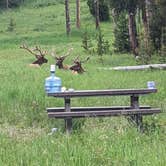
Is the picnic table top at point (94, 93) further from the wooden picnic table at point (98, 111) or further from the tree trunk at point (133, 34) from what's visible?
the tree trunk at point (133, 34)

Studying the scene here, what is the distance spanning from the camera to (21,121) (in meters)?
11.0

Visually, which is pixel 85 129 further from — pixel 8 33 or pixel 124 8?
pixel 8 33

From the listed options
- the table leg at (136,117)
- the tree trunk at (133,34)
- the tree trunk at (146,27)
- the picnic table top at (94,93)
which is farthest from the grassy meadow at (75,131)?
the tree trunk at (133,34)

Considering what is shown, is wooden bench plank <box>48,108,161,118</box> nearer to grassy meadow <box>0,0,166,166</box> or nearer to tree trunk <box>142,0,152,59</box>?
grassy meadow <box>0,0,166,166</box>

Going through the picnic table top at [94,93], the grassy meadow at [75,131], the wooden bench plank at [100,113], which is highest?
the picnic table top at [94,93]

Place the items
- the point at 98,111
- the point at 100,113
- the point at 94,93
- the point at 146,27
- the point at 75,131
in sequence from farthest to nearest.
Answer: the point at 146,27 < the point at 94,93 < the point at 98,111 < the point at 100,113 < the point at 75,131

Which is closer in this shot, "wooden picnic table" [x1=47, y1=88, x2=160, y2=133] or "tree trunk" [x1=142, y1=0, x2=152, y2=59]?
"wooden picnic table" [x1=47, y1=88, x2=160, y2=133]

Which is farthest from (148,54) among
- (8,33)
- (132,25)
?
(8,33)

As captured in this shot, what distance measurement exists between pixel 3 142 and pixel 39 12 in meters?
51.4

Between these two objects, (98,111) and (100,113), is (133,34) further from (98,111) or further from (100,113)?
(100,113)

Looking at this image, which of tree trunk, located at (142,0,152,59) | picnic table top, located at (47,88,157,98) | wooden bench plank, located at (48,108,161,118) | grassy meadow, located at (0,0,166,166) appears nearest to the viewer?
grassy meadow, located at (0,0,166,166)

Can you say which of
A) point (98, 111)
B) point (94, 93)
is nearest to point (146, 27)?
point (94, 93)

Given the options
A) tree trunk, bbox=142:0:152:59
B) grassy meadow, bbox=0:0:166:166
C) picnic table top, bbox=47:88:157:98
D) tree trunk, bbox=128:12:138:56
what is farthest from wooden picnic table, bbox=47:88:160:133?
tree trunk, bbox=128:12:138:56

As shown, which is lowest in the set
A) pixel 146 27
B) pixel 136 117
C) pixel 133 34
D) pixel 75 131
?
pixel 75 131
